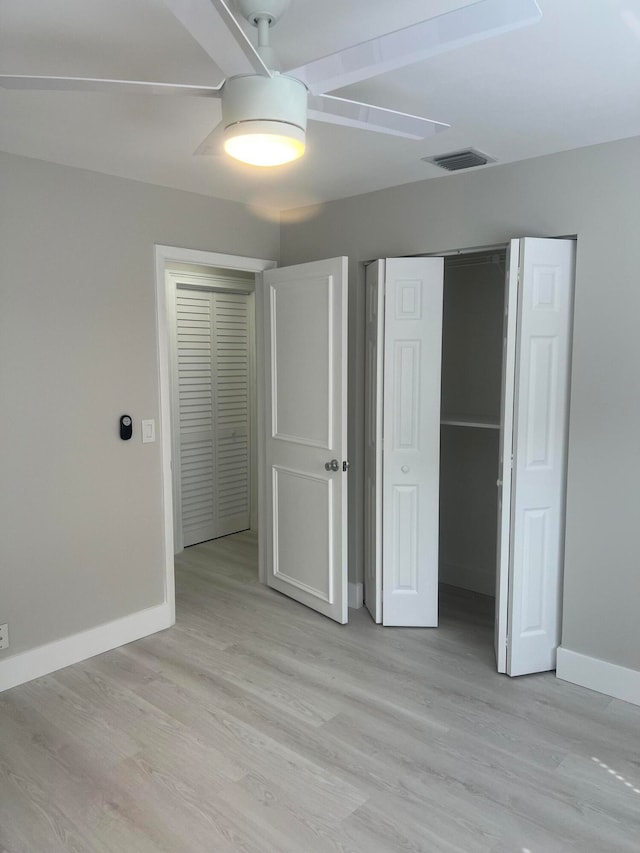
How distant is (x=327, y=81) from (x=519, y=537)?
7.09ft

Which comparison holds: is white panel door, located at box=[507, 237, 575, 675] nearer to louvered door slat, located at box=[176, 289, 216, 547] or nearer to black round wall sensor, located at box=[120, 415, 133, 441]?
black round wall sensor, located at box=[120, 415, 133, 441]

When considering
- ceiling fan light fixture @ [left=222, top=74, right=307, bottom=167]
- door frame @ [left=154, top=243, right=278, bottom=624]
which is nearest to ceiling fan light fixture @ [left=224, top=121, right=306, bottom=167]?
ceiling fan light fixture @ [left=222, top=74, right=307, bottom=167]

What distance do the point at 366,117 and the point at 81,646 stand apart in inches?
111

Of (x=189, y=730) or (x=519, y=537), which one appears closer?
(x=189, y=730)

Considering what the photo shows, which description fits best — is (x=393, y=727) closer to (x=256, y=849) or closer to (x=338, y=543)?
(x=256, y=849)

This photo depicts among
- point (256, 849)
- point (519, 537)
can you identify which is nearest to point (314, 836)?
point (256, 849)

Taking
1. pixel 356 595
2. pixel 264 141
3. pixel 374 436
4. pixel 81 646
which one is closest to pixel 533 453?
pixel 374 436

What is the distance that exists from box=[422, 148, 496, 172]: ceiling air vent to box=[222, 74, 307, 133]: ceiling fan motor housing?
4.93 feet

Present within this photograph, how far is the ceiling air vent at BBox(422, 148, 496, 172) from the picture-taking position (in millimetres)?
2856

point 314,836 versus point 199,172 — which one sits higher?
point 199,172

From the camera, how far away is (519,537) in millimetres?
2961

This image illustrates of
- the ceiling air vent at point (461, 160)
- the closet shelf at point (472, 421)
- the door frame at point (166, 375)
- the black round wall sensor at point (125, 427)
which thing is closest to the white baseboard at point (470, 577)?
the closet shelf at point (472, 421)

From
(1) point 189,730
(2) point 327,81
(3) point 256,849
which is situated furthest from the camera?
(1) point 189,730

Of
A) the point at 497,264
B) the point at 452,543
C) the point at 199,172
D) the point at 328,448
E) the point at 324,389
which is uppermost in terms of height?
the point at 199,172
